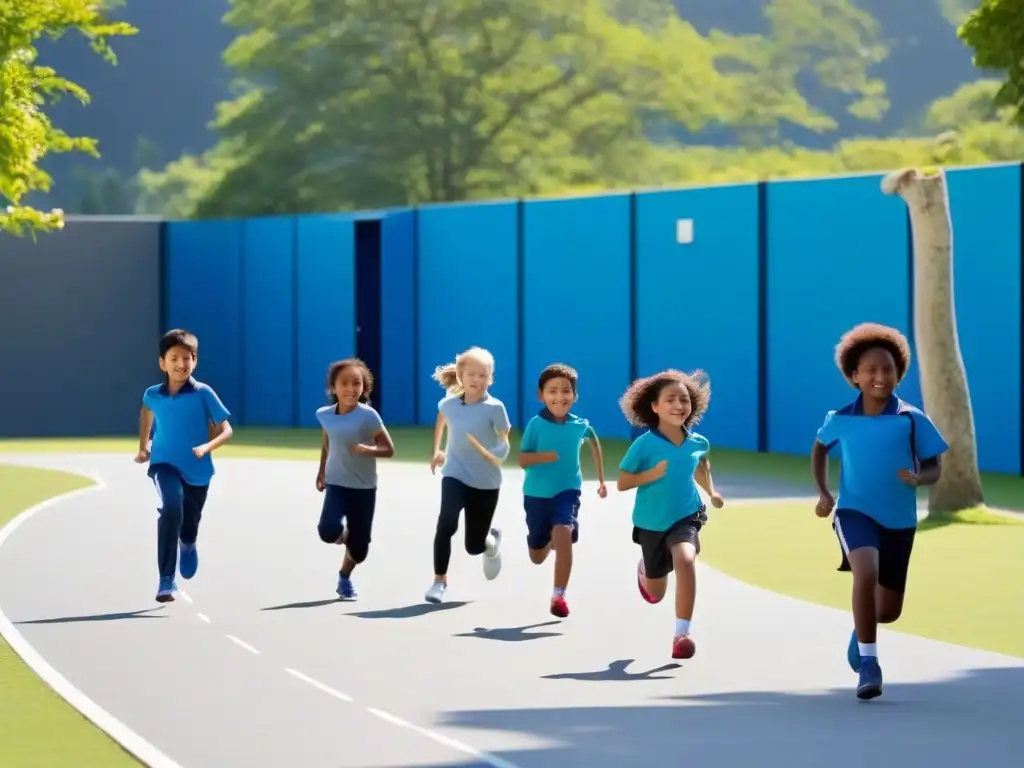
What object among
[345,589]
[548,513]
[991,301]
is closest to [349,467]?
[345,589]

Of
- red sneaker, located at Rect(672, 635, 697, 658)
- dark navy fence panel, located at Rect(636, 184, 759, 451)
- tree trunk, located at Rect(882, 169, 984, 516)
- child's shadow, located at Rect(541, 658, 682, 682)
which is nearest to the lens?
child's shadow, located at Rect(541, 658, 682, 682)

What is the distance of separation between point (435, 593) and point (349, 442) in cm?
103

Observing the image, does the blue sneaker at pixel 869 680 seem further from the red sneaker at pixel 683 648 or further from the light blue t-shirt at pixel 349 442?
the light blue t-shirt at pixel 349 442

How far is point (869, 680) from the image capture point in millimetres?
9445

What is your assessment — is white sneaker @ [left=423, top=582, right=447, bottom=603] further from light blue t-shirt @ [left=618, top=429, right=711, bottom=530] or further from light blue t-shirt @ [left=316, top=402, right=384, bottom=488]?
light blue t-shirt @ [left=618, top=429, right=711, bottom=530]

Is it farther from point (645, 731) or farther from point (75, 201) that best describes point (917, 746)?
point (75, 201)

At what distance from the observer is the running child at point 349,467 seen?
13375 millimetres

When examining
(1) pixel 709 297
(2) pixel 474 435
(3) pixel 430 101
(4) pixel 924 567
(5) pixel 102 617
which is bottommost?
(4) pixel 924 567

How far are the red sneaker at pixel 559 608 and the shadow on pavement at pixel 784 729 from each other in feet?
9.21

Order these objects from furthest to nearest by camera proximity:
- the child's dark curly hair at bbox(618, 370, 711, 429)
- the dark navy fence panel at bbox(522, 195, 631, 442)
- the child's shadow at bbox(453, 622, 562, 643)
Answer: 1. the dark navy fence panel at bbox(522, 195, 631, 442)
2. the child's shadow at bbox(453, 622, 562, 643)
3. the child's dark curly hair at bbox(618, 370, 711, 429)

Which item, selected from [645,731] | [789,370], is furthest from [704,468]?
[789,370]

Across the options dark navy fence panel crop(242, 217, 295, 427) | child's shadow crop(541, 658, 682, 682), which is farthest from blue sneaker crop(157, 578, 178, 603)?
dark navy fence panel crop(242, 217, 295, 427)

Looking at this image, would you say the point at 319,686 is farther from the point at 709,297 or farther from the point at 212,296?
the point at 212,296

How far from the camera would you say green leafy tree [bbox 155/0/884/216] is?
6894 cm
